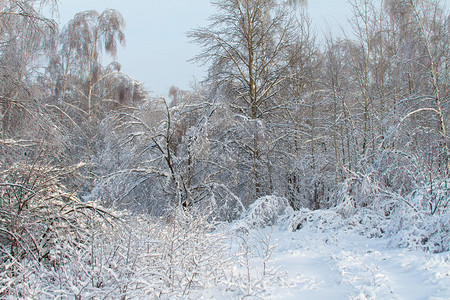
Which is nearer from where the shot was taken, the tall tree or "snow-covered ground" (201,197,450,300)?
"snow-covered ground" (201,197,450,300)

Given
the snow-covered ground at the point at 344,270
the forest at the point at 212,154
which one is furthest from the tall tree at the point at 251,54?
the snow-covered ground at the point at 344,270

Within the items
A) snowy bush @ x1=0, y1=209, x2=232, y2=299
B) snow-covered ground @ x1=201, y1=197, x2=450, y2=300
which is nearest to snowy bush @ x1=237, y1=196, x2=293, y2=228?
snow-covered ground @ x1=201, y1=197, x2=450, y2=300

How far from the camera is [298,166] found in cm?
1134

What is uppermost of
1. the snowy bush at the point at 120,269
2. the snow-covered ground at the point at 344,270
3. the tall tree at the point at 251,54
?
the tall tree at the point at 251,54

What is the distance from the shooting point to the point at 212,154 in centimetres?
1095

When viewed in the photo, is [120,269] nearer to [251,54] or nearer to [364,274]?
[364,274]

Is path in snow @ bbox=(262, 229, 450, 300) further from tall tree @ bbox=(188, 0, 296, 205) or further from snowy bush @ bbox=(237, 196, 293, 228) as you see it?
tall tree @ bbox=(188, 0, 296, 205)

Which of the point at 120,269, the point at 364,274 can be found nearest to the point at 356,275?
the point at 364,274

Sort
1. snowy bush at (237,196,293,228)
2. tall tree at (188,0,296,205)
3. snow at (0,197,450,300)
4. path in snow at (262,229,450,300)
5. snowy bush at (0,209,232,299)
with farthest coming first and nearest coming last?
1. tall tree at (188,0,296,205)
2. snowy bush at (237,196,293,228)
3. path in snow at (262,229,450,300)
4. snow at (0,197,450,300)
5. snowy bush at (0,209,232,299)

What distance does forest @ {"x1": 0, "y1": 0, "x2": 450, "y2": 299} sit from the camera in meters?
4.11

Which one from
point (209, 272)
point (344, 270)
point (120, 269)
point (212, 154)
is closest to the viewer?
point (120, 269)

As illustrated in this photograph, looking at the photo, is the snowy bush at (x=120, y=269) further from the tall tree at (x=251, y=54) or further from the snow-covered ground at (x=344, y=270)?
the tall tree at (x=251, y=54)

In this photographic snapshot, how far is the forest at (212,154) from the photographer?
13.5 ft

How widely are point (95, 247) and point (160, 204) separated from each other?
6888 millimetres
